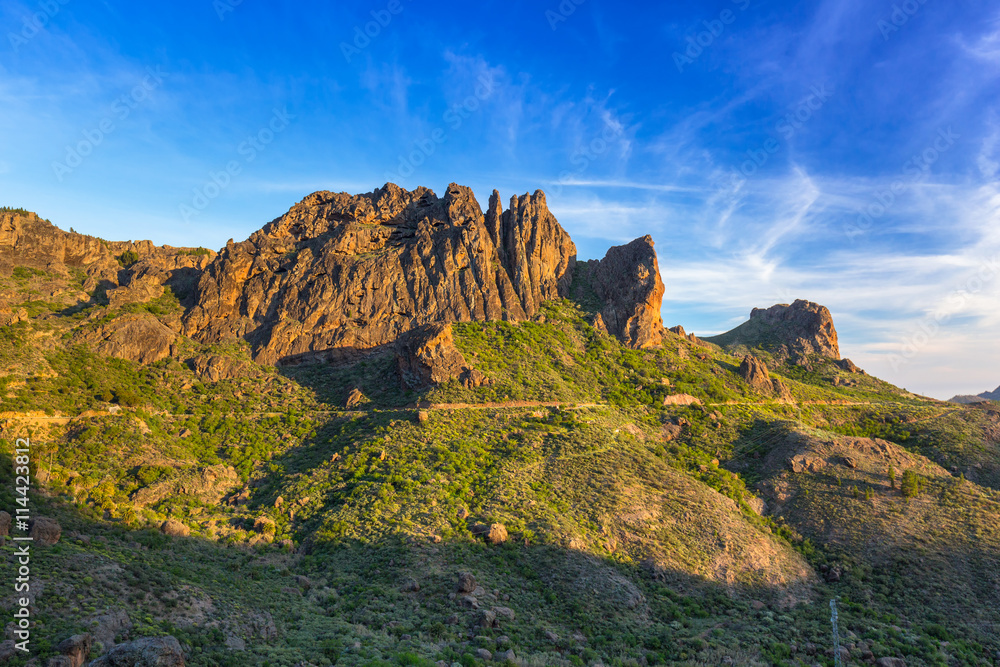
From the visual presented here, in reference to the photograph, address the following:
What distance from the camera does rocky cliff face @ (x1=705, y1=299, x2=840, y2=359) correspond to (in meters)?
104

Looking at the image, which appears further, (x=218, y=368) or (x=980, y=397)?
(x=980, y=397)

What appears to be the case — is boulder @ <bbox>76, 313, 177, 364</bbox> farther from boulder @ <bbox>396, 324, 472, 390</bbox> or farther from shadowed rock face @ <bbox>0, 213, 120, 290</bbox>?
boulder @ <bbox>396, 324, 472, 390</bbox>

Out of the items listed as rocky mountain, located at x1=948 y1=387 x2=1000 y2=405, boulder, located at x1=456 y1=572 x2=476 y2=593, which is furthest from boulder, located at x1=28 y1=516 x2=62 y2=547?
rocky mountain, located at x1=948 y1=387 x2=1000 y2=405

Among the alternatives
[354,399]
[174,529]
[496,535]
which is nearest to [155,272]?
[354,399]

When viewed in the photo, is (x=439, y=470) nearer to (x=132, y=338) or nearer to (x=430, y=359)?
(x=430, y=359)

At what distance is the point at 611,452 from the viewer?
2004 inches

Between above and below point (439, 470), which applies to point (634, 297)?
above

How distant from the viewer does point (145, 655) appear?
16.5 meters

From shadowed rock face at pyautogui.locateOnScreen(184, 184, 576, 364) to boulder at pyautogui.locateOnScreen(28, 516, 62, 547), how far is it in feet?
148

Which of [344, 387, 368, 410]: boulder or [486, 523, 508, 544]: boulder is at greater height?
[344, 387, 368, 410]: boulder

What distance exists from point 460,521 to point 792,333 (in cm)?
10593

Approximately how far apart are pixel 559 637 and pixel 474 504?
15.8 metres

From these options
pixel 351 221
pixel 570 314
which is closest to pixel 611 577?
pixel 570 314

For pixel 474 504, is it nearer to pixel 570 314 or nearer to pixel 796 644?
pixel 796 644
